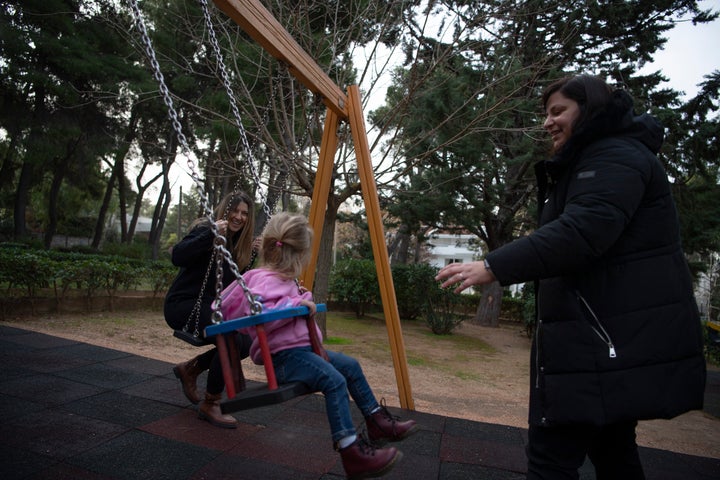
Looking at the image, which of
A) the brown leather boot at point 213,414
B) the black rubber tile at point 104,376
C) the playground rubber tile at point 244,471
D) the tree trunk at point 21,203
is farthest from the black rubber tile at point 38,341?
the tree trunk at point 21,203

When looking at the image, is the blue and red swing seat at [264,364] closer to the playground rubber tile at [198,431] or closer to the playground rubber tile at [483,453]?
the playground rubber tile at [198,431]

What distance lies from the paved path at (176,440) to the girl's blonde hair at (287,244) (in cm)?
101

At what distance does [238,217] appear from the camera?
285 centimetres

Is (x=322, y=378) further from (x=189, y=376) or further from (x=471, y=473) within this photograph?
(x=189, y=376)

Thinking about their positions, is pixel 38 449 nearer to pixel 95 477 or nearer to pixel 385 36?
pixel 95 477

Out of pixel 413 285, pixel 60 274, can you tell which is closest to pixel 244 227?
pixel 60 274

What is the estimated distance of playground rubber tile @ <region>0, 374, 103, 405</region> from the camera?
2.92 m

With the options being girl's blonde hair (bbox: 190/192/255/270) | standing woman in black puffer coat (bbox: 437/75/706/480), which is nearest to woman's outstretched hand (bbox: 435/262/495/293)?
standing woman in black puffer coat (bbox: 437/75/706/480)

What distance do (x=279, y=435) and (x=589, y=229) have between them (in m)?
2.18

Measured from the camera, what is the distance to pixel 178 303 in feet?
8.90

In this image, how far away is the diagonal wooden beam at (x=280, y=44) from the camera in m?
2.37

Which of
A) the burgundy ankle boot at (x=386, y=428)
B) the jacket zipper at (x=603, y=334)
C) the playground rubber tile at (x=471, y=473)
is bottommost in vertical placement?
the playground rubber tile at (x=471, y=473)

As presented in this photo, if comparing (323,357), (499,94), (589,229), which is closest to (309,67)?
(323,357)

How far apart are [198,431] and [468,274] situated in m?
2.05
